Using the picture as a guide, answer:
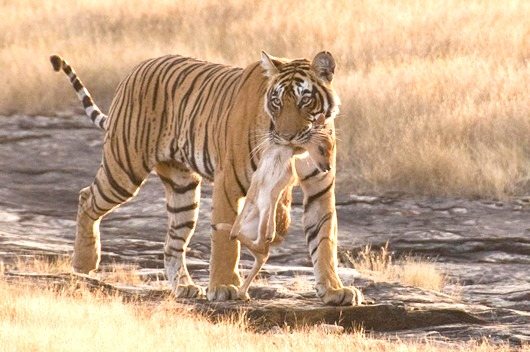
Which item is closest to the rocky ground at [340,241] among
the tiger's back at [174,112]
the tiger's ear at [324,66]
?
the tiger's back at [174,112]

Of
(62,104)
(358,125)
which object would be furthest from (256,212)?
(62,104)

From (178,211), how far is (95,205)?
Answer: 586 mm

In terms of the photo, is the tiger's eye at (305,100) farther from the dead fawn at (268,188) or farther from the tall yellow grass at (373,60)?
the tall yellow grass at (373,60)

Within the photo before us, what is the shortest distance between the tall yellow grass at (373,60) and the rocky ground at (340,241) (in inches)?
23.4

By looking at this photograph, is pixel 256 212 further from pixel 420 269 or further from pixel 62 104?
pixel 62 104

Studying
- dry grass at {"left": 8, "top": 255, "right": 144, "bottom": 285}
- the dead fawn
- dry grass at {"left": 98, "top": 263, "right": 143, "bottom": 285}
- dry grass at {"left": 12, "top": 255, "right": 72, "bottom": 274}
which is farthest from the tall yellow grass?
the dead fawn

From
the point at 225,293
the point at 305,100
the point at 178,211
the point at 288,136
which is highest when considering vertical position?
the point at 305,100

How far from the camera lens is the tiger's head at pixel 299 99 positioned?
25.9 ft

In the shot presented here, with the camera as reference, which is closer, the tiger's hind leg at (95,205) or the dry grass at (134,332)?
the dry grass at (134,332)

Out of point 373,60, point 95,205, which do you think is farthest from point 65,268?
point 373,60

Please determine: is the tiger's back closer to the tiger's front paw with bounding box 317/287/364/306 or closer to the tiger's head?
the tiger's head

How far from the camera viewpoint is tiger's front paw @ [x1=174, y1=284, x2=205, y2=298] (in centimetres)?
923

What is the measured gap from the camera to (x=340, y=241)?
12.4 meters

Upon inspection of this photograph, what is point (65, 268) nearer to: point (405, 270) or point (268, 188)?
point (405, 270)
